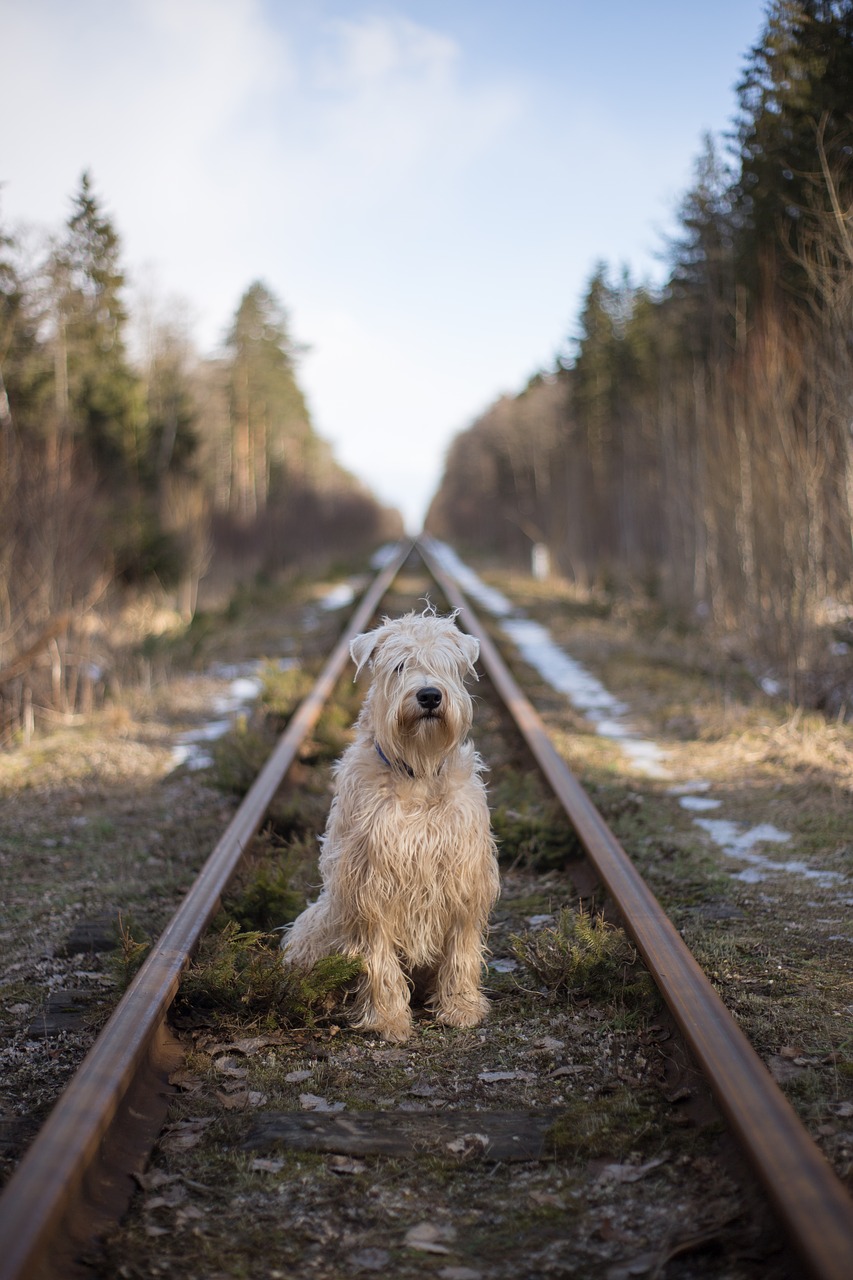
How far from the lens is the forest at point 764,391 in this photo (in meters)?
9.88

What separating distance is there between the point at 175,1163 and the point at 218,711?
7562 millimetres

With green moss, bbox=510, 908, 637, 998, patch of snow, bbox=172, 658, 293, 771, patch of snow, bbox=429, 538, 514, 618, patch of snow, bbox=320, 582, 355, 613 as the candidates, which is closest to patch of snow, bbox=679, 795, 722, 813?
green moss, bbox=510, 908, 637, 998

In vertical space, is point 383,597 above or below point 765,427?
below

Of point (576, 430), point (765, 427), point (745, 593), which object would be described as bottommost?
point (745, 593)

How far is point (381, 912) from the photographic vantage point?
153 inches

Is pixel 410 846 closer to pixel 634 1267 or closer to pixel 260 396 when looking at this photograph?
pixel 634 1267

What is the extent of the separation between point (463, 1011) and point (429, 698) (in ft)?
4.04

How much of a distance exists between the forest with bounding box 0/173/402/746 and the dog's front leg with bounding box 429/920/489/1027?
6.23 m

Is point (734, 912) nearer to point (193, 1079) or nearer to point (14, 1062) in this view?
point (193, 1079)

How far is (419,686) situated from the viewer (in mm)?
3730

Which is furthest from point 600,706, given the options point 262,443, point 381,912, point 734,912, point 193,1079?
point 262,443

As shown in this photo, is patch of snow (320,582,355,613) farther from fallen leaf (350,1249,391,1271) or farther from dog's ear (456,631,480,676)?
fallen leaf (350,1249,391,1271)

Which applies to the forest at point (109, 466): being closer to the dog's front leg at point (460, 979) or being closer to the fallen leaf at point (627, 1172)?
the dog's front leg at point (460, 979)

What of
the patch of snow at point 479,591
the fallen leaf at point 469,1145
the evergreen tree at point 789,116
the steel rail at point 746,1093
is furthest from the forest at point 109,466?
the evergreen tree at point 789,116
